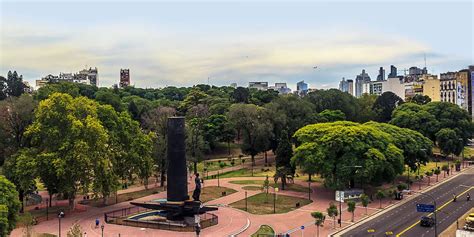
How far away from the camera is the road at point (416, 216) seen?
46281mm

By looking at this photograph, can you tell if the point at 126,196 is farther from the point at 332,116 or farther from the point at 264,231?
the point at 332,116

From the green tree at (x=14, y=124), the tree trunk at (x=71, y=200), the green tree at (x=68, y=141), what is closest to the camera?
the green tree at (x=68, y=141)

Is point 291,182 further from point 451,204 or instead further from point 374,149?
point 451,204

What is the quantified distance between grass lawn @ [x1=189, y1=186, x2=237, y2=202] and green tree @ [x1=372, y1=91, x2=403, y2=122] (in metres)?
77.2

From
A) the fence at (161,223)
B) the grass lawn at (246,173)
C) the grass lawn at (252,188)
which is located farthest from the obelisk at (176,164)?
the grass lawn at (246,173)

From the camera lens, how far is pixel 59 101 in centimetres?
5600

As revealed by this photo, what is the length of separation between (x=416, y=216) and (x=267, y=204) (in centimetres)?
1845

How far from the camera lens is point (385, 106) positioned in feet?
459

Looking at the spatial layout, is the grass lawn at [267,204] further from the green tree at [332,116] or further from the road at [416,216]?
the green tree at [332,116]

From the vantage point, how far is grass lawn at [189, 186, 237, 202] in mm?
65312

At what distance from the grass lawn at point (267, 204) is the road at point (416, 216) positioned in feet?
37.0

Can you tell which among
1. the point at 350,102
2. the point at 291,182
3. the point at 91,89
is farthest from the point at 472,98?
the point at 91,89

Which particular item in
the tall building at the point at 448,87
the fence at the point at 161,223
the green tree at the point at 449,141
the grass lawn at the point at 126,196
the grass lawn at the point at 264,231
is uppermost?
the tall building at the point at 448,87

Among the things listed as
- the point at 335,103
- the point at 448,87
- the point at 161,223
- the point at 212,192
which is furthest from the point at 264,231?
the point at 448,87
